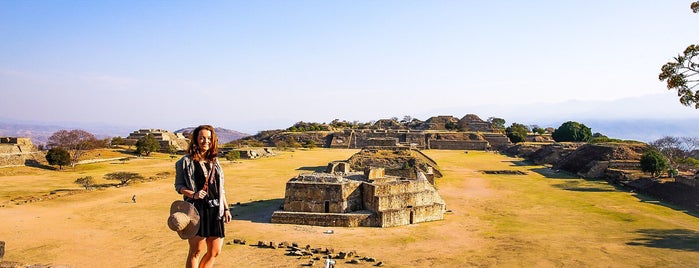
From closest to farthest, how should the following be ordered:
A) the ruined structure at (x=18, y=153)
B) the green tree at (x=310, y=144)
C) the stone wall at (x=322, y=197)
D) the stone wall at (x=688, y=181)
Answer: the stone wall at (x=322, y=197) < the stone wall at (x=688, y=181) < the ruined structure at (x=18, y=153) < the green tree at (x=310, y=144)

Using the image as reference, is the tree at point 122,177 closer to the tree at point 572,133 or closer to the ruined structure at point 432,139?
the ruined structure at point 432,139

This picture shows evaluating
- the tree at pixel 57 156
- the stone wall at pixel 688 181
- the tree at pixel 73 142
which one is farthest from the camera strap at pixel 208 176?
the tree at pixel 73 142

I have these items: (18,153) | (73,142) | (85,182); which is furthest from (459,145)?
(18,153)

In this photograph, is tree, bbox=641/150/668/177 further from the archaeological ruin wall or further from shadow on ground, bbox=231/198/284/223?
shadow on ground, bbox=231/198/284/223

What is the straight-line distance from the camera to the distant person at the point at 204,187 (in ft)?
17.9

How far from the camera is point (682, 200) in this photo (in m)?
26.2

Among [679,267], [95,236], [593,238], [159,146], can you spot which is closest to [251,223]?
[95,236]

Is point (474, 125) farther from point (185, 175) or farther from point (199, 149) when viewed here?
point (185, 175)

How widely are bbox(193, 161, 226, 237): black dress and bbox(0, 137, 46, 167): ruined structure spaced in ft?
127

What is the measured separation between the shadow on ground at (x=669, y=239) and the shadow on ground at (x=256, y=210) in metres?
15.2

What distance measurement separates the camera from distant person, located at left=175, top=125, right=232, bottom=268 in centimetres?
545

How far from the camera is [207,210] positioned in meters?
5.52

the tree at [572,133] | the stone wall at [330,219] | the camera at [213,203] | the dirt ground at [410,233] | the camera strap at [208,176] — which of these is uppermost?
the tree at [572,133]

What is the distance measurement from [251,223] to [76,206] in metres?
10.4
